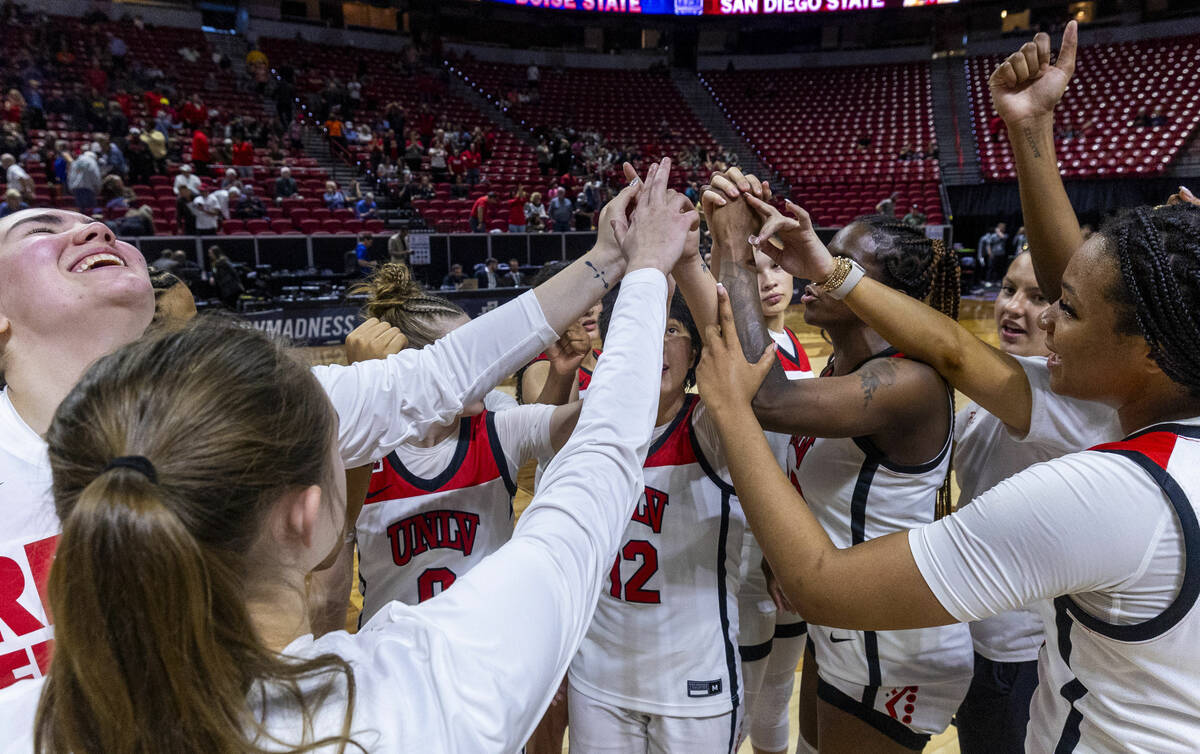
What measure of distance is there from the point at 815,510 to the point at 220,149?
509 inches

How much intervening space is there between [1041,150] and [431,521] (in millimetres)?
1703

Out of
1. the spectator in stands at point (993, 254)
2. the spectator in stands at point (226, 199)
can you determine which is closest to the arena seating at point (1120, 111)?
the spectator in stands at point (993, 254)

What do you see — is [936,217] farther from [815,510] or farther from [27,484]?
[27,484]

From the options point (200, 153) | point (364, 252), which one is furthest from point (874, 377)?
point (200, 153)

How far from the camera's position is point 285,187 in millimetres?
12117

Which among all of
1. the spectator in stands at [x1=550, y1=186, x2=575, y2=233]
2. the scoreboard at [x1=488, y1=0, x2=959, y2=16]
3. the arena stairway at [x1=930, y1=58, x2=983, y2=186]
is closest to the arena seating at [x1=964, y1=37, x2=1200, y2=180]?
the arena stairway at [x1=930, y1=58, x2=983, y2=186]

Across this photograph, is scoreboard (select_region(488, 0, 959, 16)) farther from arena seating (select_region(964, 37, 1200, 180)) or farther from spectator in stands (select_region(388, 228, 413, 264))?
spectator in stands (select_region(388, 228, 413, 264))

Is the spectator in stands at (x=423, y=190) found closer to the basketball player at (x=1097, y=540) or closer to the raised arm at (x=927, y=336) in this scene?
the raised arm at (x=927, y=336)

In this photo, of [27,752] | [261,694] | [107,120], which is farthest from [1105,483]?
[107,120]

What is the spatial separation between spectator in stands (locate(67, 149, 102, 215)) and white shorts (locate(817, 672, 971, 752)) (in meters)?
10.9

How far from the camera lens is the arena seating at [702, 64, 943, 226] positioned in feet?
58.4

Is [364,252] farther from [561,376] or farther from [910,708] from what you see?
[910,708]

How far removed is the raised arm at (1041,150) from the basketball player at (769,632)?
586 mm

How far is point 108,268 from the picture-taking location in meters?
1.34
